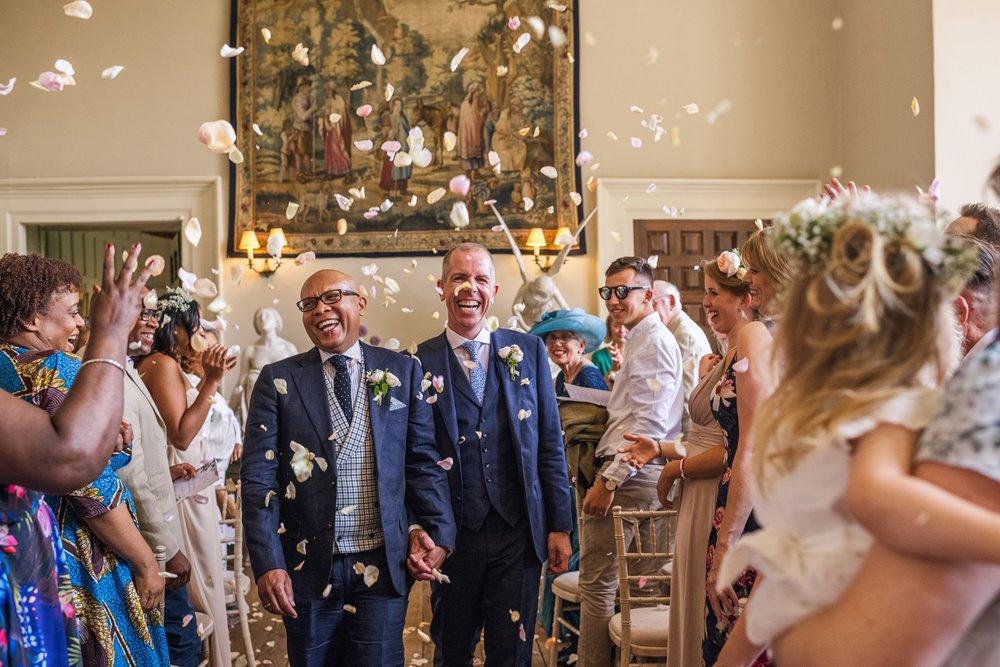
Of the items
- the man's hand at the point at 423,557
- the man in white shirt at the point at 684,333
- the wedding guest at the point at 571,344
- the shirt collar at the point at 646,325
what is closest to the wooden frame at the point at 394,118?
the man in white shirt at the point at 684,333

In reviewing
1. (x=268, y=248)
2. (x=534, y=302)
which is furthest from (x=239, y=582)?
(x=268, y=248)

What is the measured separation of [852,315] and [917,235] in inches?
5.1

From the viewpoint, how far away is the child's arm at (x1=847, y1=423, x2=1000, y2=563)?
3.66 ft

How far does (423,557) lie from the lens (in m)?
3.17

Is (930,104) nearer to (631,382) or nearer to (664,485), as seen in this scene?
(631,382)

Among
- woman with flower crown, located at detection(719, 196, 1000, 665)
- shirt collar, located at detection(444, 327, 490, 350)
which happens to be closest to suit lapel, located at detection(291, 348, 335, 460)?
shirt collar, located at detection(444, 327, 490, 350)

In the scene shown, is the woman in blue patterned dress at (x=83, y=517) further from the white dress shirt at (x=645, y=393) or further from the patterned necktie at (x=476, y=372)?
the white dress shirt at (x=645, y=393)

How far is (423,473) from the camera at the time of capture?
10.7 ft

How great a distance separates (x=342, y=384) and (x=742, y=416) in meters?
1.33

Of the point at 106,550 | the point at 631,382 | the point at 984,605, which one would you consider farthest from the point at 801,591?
the point at 631,382

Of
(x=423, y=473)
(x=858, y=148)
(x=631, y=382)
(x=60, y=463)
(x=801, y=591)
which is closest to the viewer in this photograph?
(x=801, y=591)

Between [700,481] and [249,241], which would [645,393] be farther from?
[249,241]

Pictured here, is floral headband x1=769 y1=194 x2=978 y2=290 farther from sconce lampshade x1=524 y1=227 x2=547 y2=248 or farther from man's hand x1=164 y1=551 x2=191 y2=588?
sconce lampshade x1=524 y1=227 x2=547 y2=248

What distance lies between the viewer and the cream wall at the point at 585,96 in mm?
9391
